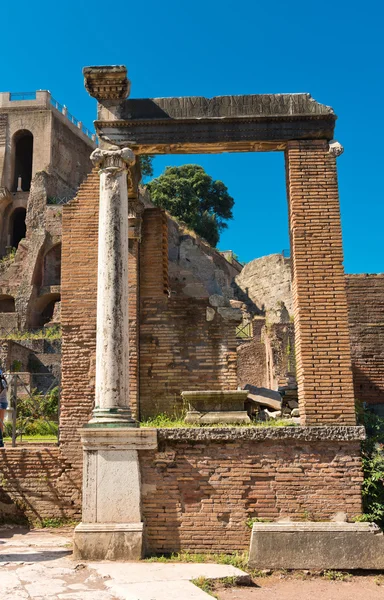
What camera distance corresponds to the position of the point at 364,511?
7297 mm

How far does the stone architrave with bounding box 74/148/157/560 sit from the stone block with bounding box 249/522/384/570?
4.41 feet

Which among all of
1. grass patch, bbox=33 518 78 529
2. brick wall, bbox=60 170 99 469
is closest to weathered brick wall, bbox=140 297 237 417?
brick wall, bbox=60 170 99 469

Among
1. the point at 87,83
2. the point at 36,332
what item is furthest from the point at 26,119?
the point at 87,83

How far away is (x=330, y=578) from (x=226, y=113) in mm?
6159

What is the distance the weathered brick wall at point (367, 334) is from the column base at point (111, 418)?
517 centimetres

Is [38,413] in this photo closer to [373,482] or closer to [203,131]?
[203,131]

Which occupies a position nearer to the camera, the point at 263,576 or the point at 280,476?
the point at 263,576

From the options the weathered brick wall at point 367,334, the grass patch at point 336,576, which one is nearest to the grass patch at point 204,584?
the grass patch at point 336,576

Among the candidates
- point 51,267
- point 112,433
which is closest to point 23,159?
point 51,267

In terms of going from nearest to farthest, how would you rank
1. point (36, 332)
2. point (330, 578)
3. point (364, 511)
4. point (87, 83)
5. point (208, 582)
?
point (208, 582) → point (330, 578) → point (364, 511) → point (87, 83) → point (36, 332)

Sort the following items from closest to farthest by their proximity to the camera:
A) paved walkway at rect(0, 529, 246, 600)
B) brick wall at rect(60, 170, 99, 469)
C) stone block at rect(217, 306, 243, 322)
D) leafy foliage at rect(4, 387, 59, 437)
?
paved walkway at rect(0, 529, 246, 600) → brick wall at rect(60, 170, 99, 469) → stone block at rect(217, 306, 243, 322) → leafy foliage at rect(4, 387, 59, 437)

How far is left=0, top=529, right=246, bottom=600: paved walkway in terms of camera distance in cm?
529

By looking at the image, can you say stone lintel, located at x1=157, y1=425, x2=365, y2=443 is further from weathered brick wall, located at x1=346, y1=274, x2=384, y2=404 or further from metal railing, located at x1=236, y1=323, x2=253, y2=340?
metal railing, located at x1=236, y1=323, x2=253, y2=340

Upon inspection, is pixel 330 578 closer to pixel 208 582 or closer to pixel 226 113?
pixel 208 582
